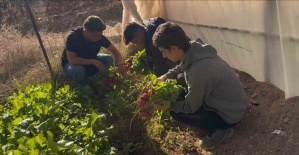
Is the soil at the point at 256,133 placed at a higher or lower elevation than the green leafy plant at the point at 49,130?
lower

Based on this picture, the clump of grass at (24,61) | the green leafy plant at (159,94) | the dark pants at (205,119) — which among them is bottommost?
the clump of grass at (24,61)

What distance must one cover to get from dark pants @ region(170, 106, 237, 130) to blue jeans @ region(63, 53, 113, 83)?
2.21 m

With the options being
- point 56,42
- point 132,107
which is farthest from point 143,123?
point 56,42

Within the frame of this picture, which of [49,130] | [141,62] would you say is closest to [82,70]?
[141,62]

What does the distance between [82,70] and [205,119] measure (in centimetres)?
245

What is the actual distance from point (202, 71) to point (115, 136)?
1.16 metres

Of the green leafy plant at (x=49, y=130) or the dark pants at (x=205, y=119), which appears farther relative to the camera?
the dark pants at (x=205, y=119)

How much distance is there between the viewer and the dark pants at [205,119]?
3152mm

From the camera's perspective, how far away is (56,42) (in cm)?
706

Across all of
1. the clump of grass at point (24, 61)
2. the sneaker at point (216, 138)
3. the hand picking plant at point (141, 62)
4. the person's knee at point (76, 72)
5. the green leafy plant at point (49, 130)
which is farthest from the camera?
the clump of grass at point (24, 61)

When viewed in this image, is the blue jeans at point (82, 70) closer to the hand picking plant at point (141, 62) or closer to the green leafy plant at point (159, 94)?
the hand picking plant at point (141, 62)

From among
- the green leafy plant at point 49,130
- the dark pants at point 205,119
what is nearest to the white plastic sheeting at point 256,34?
the dark pants at point 205,119

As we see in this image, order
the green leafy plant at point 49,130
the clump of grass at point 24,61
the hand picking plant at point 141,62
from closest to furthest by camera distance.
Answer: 1. the green leafy plant at point 49,130
2. the hand picking plant at point 141,62
3. the clump of grass at point 24,61

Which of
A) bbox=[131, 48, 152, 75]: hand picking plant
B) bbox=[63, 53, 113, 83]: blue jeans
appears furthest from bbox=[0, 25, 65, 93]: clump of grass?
bbox=[131, 48, 152, 75]: hand picking plant
